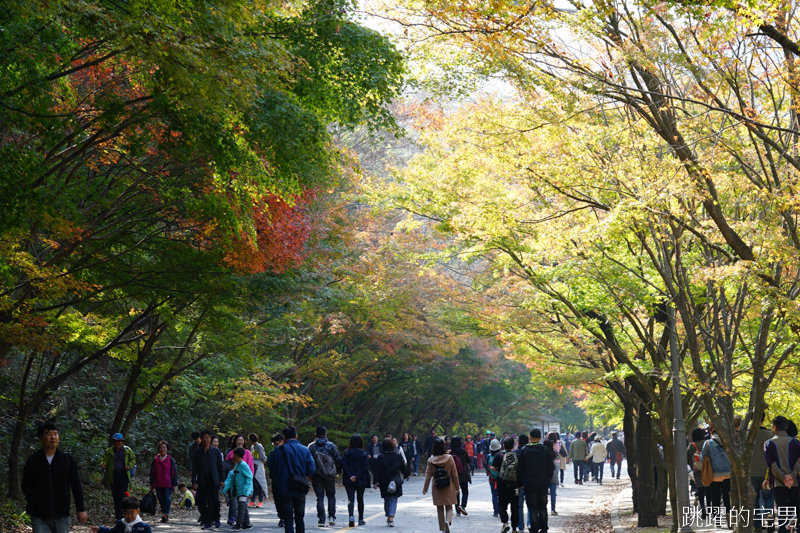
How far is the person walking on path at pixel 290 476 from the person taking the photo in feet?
33.0

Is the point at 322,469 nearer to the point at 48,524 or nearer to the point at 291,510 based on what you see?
the point at 291,510

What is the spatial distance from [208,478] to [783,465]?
9163 millimetres

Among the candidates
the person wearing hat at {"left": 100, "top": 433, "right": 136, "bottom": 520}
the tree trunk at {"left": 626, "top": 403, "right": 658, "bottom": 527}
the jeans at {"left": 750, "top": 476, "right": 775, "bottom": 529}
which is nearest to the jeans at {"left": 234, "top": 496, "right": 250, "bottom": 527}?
the person wearing hat at {"left": 100, "top": 433, "right": 136, "bottom": 520}

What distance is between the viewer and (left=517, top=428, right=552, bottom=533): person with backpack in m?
11.4

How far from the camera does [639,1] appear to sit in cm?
772

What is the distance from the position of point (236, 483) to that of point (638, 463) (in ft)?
27.9

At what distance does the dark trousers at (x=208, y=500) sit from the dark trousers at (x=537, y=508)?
558cm

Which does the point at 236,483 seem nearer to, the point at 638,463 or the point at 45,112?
the point at 45,112

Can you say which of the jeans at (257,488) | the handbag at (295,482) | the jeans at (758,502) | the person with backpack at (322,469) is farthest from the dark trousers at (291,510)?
the jeans at (758,502)

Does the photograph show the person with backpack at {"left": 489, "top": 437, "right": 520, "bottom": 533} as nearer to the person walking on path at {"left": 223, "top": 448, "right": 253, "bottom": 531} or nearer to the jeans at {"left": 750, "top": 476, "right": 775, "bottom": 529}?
the jeans at {"left": 750, "top": 476, "right": 775, "bottom": 529}

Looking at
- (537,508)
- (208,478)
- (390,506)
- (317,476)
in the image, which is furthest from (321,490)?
(537,508)

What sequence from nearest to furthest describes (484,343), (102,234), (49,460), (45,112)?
1. (49,460)
2. (45,112)
3. (102,234)
4. (484,343)

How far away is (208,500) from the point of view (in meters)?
13.4

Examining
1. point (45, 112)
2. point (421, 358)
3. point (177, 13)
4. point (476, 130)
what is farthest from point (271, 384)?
point (177, 13)
